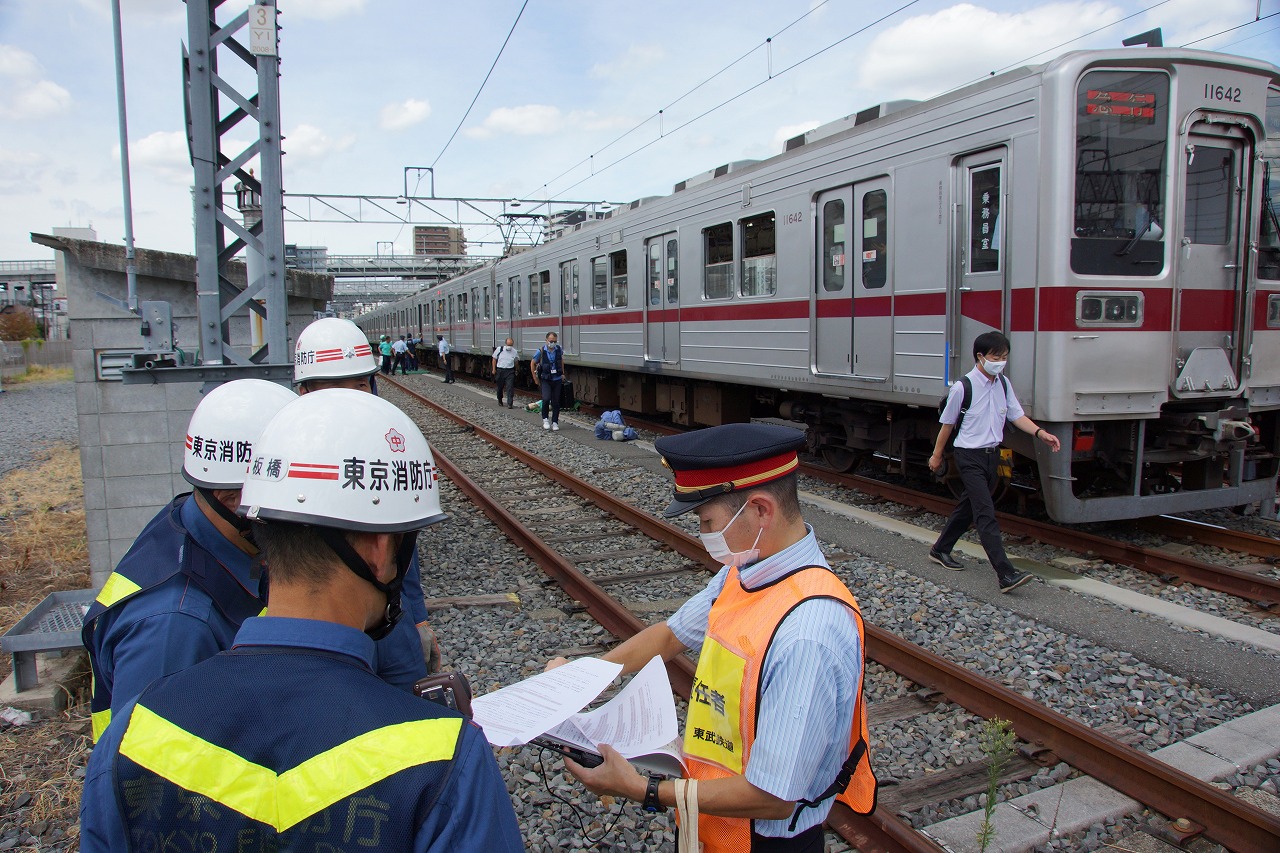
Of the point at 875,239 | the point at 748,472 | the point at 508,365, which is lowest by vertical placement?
the point at 508,365

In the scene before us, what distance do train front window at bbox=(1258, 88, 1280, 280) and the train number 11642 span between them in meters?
0.51

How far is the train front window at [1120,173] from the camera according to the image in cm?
628

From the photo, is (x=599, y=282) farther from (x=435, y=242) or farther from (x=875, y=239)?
(x=435, y=242)

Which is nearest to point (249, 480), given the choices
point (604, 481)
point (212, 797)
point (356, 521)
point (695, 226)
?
point (356, 521)

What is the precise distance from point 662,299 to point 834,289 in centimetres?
436

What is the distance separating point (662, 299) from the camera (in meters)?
12.7

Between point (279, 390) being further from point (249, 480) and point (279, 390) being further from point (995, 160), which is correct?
point (995, 160)

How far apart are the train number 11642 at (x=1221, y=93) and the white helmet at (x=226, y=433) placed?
283 inches

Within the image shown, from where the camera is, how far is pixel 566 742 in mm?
1865

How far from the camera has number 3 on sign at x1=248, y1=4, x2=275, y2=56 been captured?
5664mm

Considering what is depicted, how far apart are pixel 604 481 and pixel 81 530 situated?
5.56 meters

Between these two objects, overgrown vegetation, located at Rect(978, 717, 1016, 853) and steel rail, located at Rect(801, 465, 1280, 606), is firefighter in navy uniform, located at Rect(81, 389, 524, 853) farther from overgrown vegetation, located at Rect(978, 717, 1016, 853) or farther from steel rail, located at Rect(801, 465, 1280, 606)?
steel rail, located at Rect(801, 465, 1280, 606)

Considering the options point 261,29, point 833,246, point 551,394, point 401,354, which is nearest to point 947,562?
point 833,246

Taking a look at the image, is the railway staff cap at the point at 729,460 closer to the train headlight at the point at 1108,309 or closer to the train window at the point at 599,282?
the train headlight at the point at 1108,309
